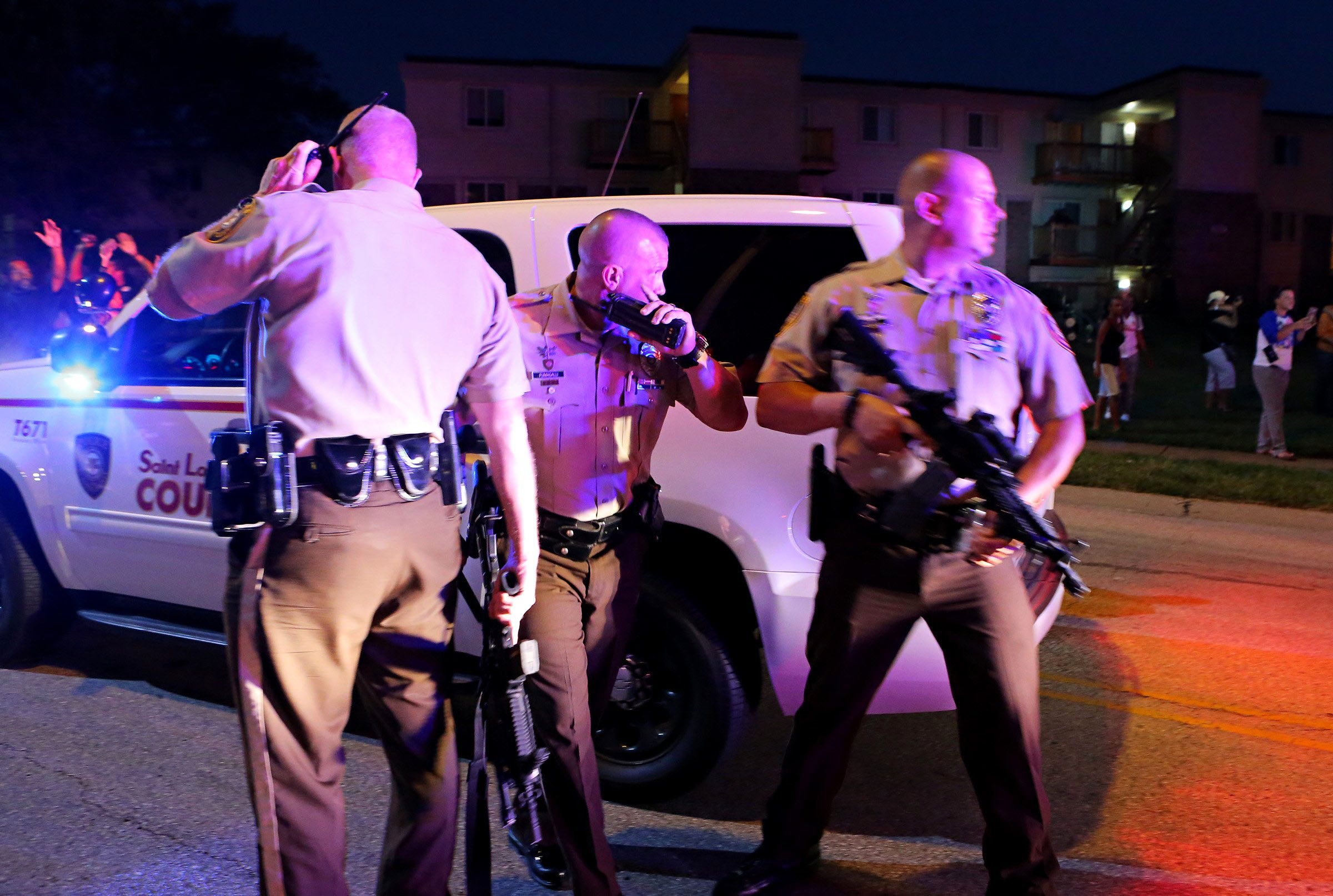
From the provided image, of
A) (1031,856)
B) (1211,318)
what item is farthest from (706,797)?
(1211,318)

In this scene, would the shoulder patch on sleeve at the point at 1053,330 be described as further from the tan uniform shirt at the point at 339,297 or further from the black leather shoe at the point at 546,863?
the black leather shoe at the point at 546,863

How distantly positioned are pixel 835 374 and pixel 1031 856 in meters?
1.27

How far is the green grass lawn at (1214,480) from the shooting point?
33.5 ft

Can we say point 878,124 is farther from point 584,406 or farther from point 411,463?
point 411,463

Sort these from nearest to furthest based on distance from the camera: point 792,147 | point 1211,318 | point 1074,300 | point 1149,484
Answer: point 1149,484, point 1211,318, point 792,147, point 1074,300

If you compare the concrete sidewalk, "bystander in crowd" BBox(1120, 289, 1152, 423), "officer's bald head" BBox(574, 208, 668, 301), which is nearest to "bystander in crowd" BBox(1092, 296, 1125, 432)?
"bystander in crowd" BBox(1120, 289, 1152, 423)

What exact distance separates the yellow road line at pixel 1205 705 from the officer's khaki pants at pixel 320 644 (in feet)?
11.5

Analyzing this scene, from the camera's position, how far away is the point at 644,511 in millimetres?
3180

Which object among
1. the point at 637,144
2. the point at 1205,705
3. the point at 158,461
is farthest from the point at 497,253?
the point at 637,144

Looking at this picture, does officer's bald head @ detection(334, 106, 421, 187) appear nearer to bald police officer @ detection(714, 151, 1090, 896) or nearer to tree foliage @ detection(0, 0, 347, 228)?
bald police officer @ detection(714, 151, 1090, 896)

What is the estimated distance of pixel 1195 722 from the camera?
4.67 metres

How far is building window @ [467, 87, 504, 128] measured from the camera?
121ft

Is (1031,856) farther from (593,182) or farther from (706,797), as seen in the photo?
(593,182)

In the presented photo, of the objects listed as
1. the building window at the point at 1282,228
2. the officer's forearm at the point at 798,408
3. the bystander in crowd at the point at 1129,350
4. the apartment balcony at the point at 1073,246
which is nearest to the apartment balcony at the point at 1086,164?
the apartment balcony at the point at 1073,246
